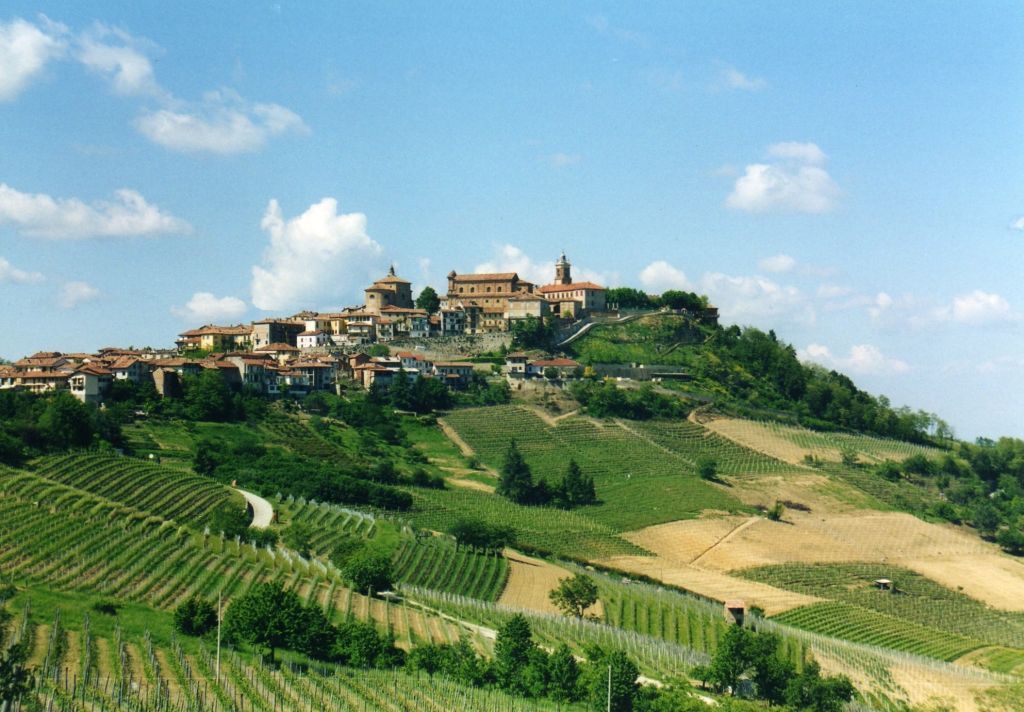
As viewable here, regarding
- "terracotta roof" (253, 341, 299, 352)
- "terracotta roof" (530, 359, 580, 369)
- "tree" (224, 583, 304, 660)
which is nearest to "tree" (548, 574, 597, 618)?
"tree" (224, 583, 304, 660)

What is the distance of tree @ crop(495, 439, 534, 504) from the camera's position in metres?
73.2

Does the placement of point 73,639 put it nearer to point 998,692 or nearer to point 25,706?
point 25,706

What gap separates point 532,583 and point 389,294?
63472 mm

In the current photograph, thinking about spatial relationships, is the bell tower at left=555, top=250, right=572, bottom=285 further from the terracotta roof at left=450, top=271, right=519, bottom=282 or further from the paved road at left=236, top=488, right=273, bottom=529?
the paved road at left=236, top=488, right=273, bottom=529

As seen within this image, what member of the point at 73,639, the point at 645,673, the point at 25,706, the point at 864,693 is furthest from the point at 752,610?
the point at 25,706

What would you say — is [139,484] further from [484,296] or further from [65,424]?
[484,296]

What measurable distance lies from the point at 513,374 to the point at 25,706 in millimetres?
75535

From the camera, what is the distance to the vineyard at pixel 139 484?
49.1m

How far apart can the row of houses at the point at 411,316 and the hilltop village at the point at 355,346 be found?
0.11 m

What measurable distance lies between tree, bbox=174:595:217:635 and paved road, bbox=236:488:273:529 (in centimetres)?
1612

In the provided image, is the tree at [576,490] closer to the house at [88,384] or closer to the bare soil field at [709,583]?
the bare soil field at [709,583]

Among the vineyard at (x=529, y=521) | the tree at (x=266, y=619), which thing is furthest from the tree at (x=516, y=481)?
the tree at (x=266, y=619)

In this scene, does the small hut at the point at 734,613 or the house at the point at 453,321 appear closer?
the small hut at the point at 734,613

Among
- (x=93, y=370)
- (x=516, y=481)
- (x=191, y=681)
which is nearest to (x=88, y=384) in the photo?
(x=93, y=370)
